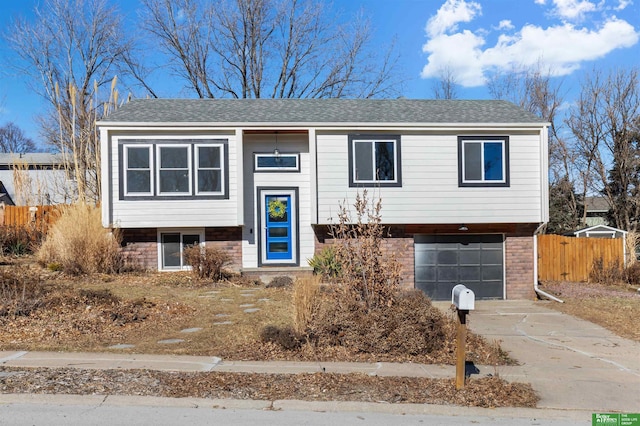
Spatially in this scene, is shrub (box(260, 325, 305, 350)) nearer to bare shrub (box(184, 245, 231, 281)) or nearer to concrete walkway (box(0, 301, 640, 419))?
concrete walkway (box(0, 301, 640, 419))

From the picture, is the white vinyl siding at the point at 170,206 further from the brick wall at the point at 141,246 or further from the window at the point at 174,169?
the brick wall at the point at 141,246

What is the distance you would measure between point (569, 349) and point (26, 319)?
862cm

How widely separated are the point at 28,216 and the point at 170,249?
7217mm

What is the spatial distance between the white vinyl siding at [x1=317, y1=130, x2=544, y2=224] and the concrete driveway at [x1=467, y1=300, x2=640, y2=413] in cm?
337

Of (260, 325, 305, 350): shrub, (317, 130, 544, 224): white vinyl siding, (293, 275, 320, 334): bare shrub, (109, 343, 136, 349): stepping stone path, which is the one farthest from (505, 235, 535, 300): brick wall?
(109, 343, 136, 349): stepping stone path

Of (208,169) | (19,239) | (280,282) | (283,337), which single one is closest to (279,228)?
(280,282)

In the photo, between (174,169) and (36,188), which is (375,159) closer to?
(174,169)

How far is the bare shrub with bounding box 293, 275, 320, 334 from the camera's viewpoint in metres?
7.52

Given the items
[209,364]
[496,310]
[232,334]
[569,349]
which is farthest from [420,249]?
[209,364]

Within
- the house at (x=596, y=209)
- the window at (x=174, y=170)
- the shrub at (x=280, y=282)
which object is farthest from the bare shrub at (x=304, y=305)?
the house at (x=596, y=209)

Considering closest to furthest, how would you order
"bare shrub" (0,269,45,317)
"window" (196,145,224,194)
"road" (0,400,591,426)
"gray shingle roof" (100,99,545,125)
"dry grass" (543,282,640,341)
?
"road" (0,400,591,426) → "bare shrub" (0,269,45,317) → "dry grass" (543,282,640,341) → "window" (196,145,224,194) → "gray shingle roof" (100,99,545,125)

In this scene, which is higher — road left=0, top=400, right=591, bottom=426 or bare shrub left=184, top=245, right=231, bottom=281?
bare shrub left=184, top=245, right=231, bottom=281

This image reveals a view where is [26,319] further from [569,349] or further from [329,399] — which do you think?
[569,349]

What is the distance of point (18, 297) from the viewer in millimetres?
8938
